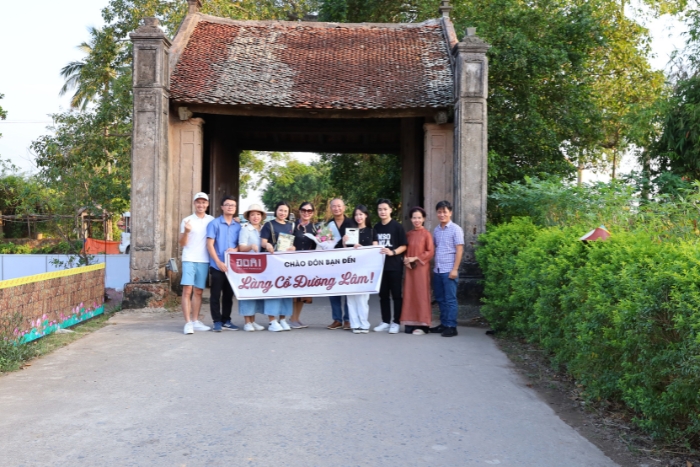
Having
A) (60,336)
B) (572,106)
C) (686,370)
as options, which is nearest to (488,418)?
(686,370)

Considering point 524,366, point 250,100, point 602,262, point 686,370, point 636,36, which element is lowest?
point 524,366

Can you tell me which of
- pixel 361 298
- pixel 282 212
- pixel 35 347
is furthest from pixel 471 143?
pixel 35 347

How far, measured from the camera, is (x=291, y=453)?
14.8ft

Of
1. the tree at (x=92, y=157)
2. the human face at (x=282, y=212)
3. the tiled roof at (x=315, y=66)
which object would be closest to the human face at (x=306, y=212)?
the human face at (x=282, y=212)

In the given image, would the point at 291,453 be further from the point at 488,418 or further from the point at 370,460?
the point at 488,418

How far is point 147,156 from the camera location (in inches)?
484

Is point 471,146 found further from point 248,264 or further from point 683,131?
point 683,131

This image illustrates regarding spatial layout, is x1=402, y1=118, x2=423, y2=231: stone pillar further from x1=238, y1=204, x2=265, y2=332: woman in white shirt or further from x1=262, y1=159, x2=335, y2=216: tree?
x1=262, y1=159, x2=335, y2=216: tree

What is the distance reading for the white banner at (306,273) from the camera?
31.9 ft

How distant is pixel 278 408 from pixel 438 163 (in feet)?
29.4

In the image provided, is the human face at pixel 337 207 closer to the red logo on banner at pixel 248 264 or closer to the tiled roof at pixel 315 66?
the red logo on banner at pixel 248 264

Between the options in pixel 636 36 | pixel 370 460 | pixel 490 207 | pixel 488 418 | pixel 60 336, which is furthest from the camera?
pixel 636 36

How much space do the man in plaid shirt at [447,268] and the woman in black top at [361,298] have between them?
38.2 inches

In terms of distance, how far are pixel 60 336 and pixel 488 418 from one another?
6170mm
